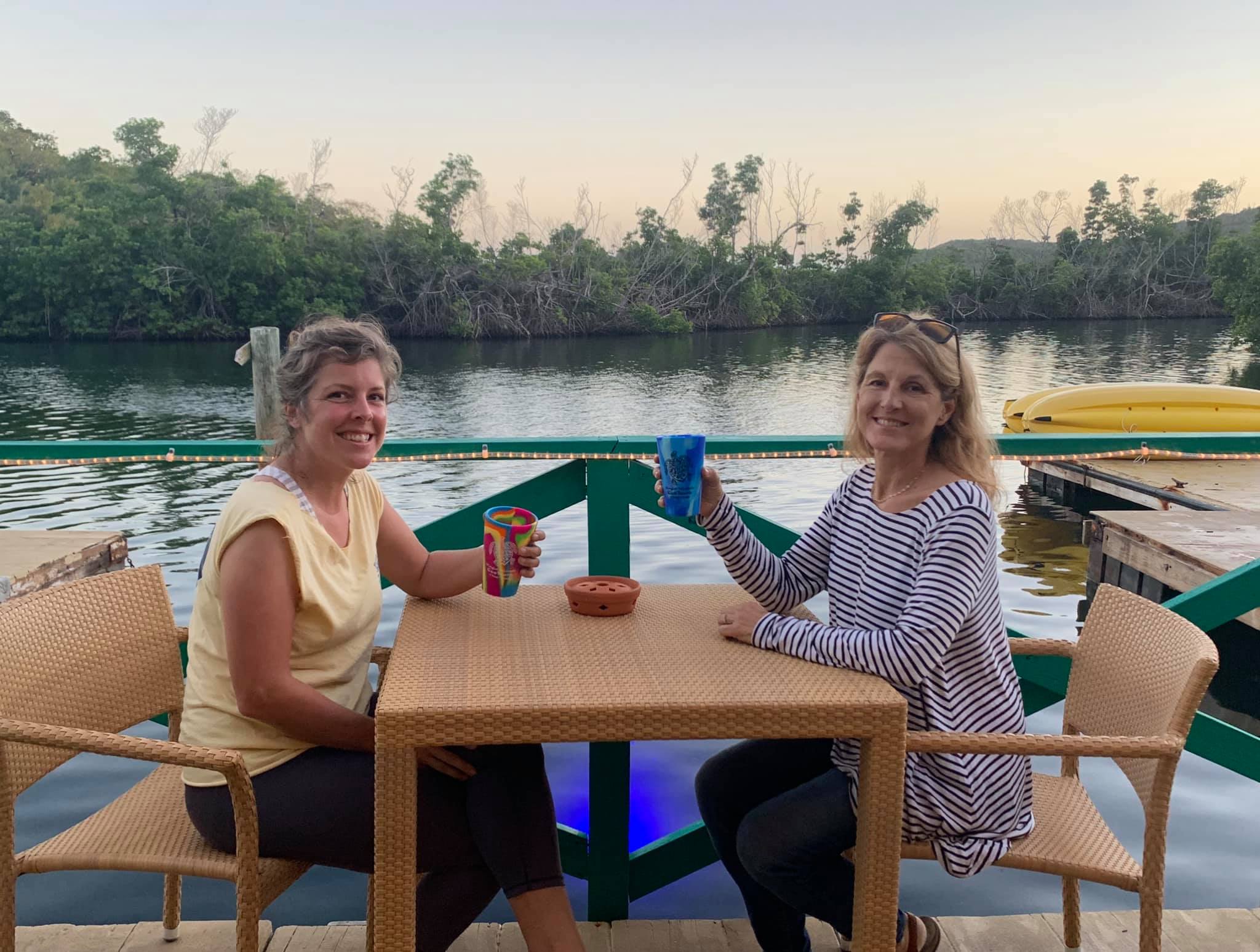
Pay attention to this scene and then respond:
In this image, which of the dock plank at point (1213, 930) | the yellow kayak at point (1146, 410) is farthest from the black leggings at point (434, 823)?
the yellow kayak at point (1146, 410)

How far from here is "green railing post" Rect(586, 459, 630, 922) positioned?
2.04m

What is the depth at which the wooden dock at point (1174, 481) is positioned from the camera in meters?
8.59

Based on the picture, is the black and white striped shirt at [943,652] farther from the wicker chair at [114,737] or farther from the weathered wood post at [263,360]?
the weathered wood post at [263,360]

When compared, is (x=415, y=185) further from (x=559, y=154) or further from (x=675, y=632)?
(x=675, y=632)

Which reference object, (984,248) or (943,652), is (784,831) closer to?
(943,652)

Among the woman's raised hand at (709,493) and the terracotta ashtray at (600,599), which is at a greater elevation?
the woman's raised hand at (709,493)

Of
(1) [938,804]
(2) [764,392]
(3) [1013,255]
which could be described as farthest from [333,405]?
(3) [1013,255]

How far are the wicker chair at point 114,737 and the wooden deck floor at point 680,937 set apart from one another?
10 cm

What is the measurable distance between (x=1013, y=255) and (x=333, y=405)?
212 feet

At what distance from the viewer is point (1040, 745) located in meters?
1.41

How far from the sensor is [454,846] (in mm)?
1512

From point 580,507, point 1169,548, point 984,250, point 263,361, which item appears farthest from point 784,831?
point 984,250

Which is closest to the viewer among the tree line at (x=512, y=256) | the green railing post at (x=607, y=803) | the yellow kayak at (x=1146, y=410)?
the green railing post at (x=607, y=803)

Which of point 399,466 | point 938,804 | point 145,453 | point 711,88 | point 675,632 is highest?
point 711,88
